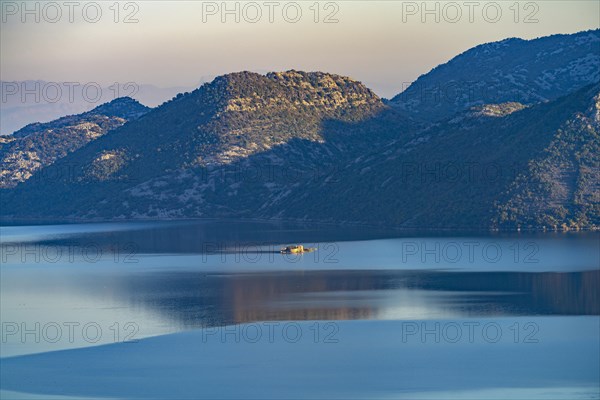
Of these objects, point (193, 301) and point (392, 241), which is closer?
point (193, 301)

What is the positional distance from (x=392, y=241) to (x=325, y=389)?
104983 millimetres

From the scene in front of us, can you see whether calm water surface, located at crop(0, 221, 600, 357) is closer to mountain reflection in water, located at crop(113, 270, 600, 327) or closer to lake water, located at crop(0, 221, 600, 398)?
mountain reflection in water, located at crop(113, 270, 600, 327)

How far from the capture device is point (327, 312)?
310ft

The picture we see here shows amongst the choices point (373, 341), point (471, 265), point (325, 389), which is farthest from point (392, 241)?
point (325, 389)

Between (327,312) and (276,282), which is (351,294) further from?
(276,282)

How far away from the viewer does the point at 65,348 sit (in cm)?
7919

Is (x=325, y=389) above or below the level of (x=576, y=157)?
below

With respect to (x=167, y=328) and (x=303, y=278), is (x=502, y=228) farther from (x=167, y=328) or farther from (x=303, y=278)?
(x=167, y=328)

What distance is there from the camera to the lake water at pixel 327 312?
6762 cm

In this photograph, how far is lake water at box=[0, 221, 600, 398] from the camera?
2662 inches

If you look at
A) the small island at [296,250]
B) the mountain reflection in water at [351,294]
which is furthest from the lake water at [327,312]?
the small island at [296,250]

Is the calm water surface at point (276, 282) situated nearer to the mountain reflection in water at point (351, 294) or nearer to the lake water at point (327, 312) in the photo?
the mountain reflection in water at point (351, 294)

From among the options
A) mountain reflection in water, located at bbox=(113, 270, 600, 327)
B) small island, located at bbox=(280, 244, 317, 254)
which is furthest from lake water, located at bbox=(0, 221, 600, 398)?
small island, located at bbox=(280, 244, 317, 254)

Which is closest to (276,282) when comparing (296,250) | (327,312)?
(327,312)
